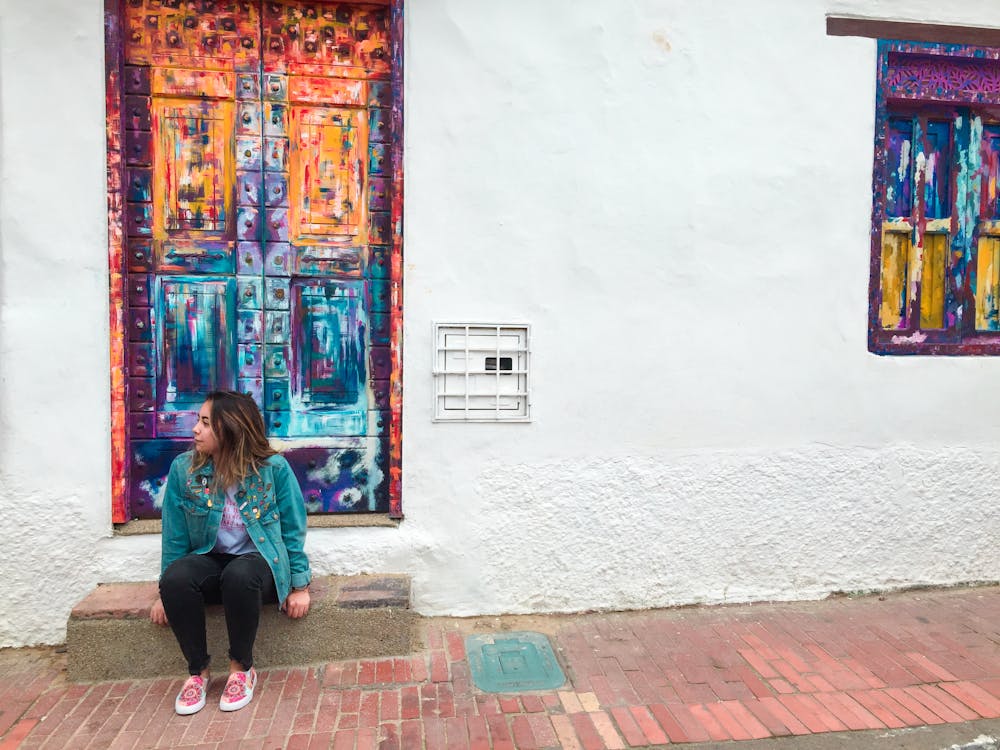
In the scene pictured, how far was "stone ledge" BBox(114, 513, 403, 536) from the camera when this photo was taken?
338 centimetres

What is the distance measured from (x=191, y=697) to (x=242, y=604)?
1.38 ft

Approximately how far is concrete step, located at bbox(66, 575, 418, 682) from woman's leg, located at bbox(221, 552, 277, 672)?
0.73 ft

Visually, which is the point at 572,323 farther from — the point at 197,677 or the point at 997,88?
the point at 997,88

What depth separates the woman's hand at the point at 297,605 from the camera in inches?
120

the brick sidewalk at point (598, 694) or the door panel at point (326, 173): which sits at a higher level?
the door panel at point (326, 173)

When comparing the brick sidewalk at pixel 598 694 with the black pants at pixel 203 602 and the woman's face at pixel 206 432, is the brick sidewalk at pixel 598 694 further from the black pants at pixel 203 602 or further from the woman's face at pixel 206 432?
the woman's face at pixel 206 432

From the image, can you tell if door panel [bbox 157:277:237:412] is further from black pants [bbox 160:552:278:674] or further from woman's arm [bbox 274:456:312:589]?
black pants [bbox 160:552:278:674]

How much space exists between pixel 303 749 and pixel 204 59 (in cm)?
328

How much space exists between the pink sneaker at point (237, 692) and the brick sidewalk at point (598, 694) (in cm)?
4

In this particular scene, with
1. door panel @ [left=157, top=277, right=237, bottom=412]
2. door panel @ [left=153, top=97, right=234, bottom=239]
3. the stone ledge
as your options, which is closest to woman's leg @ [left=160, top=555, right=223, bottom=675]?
the stone ledge

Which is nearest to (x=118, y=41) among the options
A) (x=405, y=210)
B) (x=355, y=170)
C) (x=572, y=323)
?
(x=355, y=170)

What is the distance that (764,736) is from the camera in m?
2.63


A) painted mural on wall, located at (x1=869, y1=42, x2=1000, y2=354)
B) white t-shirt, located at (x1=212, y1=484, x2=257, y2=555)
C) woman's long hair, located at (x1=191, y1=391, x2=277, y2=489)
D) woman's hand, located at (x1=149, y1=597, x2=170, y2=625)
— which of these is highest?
painted mural on wall, located at (x1=869, y1=42, x2=1000, y2=354)

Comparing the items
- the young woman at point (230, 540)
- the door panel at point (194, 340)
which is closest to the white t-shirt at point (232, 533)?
the young woman at point (230, 540)
